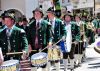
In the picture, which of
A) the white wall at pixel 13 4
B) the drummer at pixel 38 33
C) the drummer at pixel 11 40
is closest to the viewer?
the drummer at pixel 11 40

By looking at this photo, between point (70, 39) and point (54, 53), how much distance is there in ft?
6.90

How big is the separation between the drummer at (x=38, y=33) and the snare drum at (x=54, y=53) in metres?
0.43

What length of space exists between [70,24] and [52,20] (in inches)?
62.5

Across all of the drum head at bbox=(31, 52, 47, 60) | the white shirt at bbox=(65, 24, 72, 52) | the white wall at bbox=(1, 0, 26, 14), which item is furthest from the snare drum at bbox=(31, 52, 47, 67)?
the white wall at bbox=(1, 0, 26, 14)

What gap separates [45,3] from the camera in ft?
78.8

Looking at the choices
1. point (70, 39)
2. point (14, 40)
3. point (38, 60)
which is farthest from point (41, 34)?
point (70, 39)

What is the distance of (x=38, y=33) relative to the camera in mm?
11094

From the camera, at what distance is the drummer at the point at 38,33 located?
11.1 metres

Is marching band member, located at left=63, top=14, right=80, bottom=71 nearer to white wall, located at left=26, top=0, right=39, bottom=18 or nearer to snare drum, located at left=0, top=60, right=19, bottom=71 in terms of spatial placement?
snare drum, located at left=0, top=60, right=19, bottom=71

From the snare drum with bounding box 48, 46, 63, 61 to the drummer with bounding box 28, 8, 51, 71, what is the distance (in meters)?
0.43

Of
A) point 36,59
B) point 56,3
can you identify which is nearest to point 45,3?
point 56,3

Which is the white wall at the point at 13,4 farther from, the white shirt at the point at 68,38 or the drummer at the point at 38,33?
the drummer at the point at 38,33

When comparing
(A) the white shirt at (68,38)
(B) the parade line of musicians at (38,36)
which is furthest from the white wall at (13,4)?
(A) the white shirt at (68,38)

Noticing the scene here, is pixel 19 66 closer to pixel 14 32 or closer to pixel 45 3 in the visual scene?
pixel 14 32
